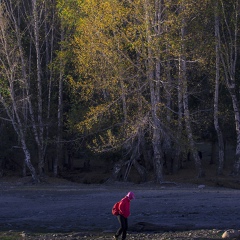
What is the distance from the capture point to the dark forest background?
27.9 metres

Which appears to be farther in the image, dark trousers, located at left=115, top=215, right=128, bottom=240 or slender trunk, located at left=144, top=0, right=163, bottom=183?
slender trunk, located at left=144, top=0, right=163, bottom=183

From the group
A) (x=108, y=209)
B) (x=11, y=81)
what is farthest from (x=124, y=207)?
(x=11, y=81)

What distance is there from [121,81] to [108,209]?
341 inches

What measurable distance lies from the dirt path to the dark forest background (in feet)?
10.8

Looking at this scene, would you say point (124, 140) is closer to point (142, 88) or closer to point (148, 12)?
point (142, 88)

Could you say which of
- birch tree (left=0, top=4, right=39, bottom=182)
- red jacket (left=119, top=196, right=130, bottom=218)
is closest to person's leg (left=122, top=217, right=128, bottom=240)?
red jacket (left=119, top=196, right=130, bottom=218)

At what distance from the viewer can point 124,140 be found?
92.6 feet

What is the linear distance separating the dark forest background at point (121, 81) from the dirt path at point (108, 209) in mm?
3307

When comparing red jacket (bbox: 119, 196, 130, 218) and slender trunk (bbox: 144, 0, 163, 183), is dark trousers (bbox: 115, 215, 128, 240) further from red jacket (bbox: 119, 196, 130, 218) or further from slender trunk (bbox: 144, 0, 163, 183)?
slender trunk (bbox: 144, 0, 163, 183)

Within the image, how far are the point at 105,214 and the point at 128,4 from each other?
12.2 m

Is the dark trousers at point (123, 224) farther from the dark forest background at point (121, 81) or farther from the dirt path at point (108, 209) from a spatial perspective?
the dark forest background at point (121, 81)

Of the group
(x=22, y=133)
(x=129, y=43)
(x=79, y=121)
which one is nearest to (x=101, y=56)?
(x=129, y=43)

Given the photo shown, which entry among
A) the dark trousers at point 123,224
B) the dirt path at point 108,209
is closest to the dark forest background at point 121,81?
the dirt path at point 108,209

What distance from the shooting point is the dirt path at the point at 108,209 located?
695 inches
